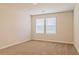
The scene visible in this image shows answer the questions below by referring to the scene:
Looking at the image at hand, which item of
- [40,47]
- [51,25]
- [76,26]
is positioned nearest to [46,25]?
[51,25]

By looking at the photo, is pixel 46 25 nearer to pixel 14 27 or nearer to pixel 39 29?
pixel 39 29

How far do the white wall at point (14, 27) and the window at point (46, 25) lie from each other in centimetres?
21

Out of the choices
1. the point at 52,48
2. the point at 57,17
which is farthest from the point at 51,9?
the point at 52,48

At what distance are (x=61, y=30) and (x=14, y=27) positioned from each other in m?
1.05

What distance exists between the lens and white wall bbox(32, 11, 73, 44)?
2361mm

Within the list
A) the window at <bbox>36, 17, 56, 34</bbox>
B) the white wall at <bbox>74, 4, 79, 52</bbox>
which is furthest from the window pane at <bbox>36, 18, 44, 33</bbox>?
the white wall at <bbox>74, 4, 79, 52</bbox>

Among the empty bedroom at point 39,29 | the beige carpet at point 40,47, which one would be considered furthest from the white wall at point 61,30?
the beige carpet at point 40,47

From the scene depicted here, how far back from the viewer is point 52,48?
230 cm

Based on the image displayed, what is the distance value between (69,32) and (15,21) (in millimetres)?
1194

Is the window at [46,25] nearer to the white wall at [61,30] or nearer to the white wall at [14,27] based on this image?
the white wall at [61,30]

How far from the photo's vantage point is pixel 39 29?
2.46 metres

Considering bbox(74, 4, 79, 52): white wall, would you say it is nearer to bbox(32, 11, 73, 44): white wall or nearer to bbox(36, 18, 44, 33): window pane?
bbox(32, 11, 73, 44): white wall

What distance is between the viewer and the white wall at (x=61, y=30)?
7.75 ft

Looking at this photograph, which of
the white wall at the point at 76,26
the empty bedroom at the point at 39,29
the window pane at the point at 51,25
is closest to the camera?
the white wall at the point at 76,26
